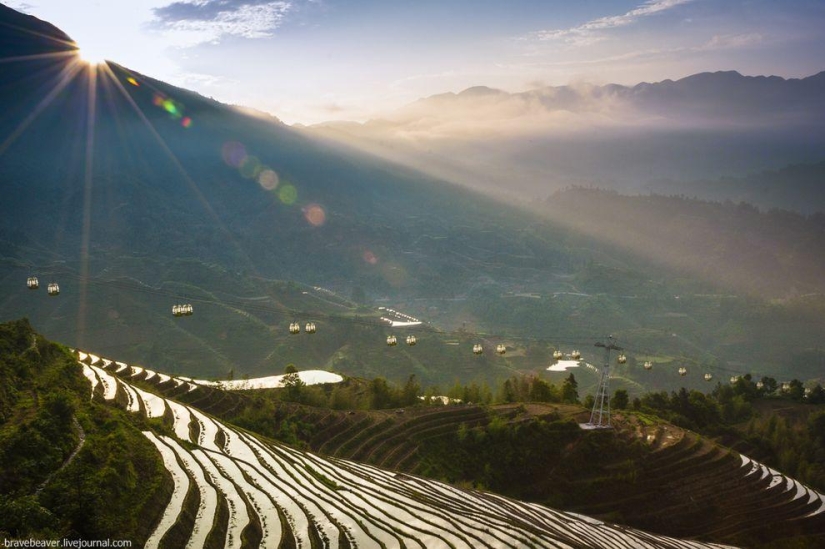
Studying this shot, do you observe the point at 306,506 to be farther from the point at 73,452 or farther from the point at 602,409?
the point at 602,409

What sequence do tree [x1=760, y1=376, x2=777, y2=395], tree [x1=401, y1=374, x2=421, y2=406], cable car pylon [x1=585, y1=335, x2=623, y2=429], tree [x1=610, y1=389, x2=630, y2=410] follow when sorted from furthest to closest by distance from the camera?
1. tree [x1=760, y1=376, x2=777, y2=395]
2. tree [x1=610, y1=389, x2=630, y2=410]
3. tree [x1=401, y1=374, x2=421, y2=406]
4. cable car pylon [x1=585, y1=335, x2=623, y2=429]

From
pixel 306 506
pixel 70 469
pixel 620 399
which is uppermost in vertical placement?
pixel 70 469

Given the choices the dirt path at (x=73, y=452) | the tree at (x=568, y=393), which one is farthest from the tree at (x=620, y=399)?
the dirt path at (x=73, y=452)

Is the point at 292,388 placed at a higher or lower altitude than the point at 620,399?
higher

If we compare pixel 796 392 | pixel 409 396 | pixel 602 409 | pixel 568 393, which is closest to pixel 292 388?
pixel 409 396

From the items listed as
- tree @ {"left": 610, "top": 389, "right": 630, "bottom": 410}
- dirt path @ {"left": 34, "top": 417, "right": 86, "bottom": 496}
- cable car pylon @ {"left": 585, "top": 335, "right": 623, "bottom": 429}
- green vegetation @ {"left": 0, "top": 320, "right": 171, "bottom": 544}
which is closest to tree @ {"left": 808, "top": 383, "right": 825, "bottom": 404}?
tree @ {"left": 610, "top": 389, "right": 630, "bottom": 410}

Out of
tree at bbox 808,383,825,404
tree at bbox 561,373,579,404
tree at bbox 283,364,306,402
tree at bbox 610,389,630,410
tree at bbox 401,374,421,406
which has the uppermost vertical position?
tree at bbox 283,364,306,402

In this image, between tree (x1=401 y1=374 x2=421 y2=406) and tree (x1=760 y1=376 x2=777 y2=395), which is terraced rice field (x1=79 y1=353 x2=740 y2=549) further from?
tree (x1=760 y1=376 x2=777 y2=395)

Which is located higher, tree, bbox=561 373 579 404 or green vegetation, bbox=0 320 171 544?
green vegetation, bbox=0 320 171 544

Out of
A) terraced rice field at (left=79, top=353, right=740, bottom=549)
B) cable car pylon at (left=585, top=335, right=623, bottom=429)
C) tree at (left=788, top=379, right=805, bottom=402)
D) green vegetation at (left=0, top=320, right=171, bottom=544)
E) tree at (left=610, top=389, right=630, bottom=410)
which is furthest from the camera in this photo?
tree at (left=788, top=379, right=805, bottom=402)

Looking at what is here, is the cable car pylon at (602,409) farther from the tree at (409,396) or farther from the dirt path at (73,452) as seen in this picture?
the dirt path at (73,452)
